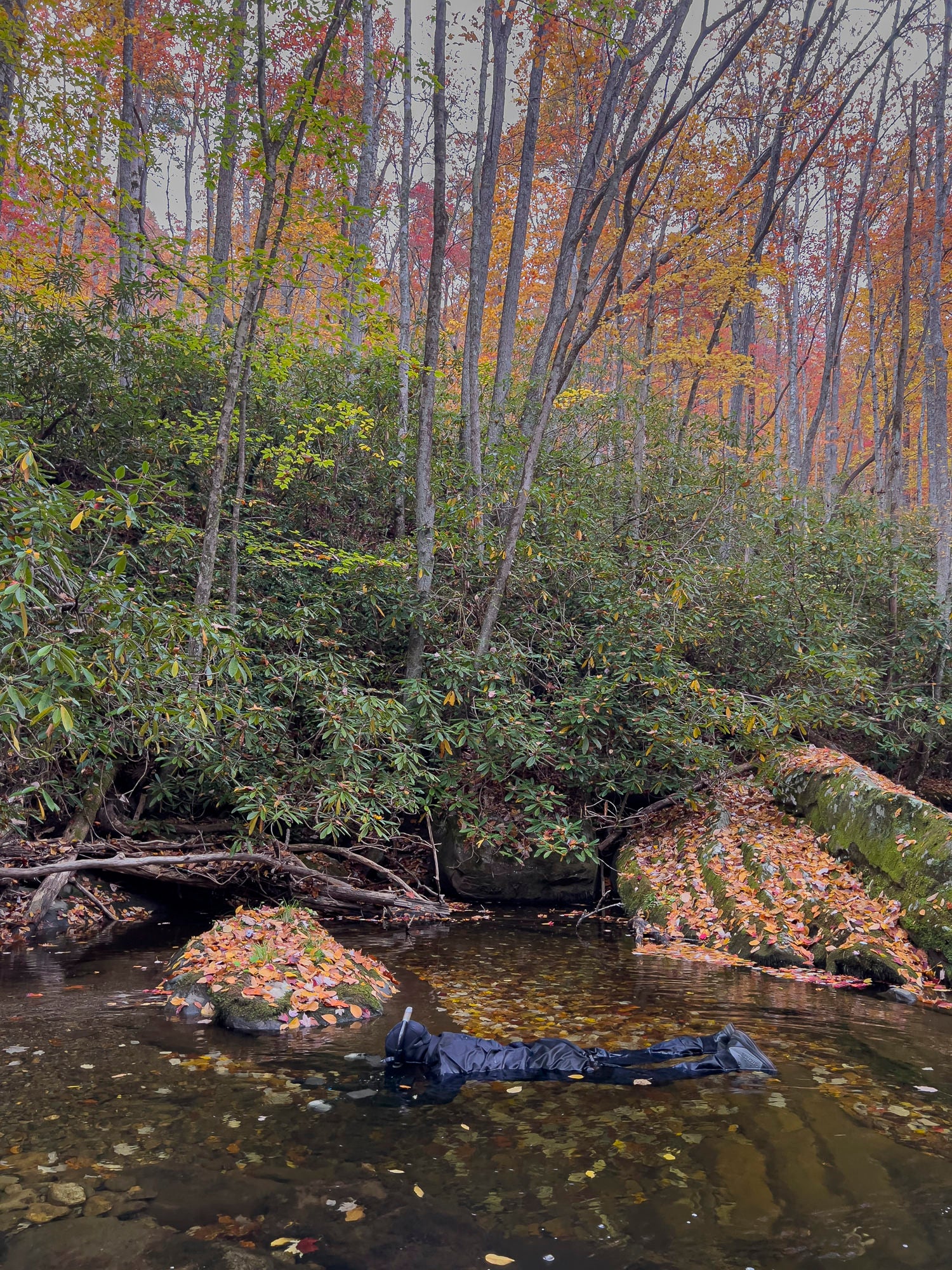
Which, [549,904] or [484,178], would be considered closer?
[549,904]

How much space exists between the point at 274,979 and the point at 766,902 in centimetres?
458

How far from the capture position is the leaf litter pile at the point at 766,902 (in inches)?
240

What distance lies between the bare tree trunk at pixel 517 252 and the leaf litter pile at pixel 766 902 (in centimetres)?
612

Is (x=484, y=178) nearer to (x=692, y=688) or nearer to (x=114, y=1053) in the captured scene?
(x=692, y=688)

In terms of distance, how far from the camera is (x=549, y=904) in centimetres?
885

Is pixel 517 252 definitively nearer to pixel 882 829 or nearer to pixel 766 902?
pixel 882 829

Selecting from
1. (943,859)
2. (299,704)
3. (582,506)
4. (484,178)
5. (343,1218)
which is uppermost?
(484,178)

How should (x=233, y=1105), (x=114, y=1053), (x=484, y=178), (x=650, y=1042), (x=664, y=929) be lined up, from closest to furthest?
1. (x=233, y=1105)
2. (x=114, y=1053)
3. (x=650, y=1042)
4. (x=664, y=929)
5. (x=484, y=178)

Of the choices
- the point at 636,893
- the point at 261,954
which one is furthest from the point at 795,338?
the point at 261,954

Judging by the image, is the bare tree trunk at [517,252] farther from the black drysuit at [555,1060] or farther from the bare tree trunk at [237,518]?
the black drysuit at [555,1060]

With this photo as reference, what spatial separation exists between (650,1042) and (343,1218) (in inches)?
94.5

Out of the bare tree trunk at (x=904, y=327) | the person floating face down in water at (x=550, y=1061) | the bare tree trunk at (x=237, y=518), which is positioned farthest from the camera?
the bare tree trunk at (x=904, y=327)

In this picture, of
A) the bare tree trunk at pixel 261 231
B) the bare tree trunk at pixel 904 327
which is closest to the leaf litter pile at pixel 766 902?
the bare tree trunk at pixel 261 231

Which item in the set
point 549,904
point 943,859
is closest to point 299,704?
point 549,904
